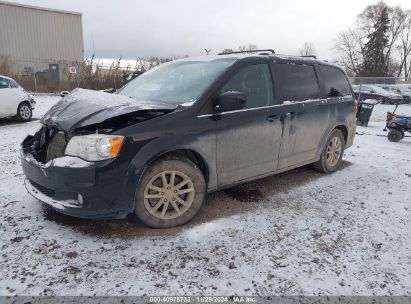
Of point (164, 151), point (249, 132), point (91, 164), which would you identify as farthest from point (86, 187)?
point (249, 132)

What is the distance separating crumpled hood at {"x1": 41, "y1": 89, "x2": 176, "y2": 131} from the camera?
9.60 ft

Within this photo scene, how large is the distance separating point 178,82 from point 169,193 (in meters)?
1.39

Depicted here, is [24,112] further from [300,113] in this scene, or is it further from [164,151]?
[300,113]

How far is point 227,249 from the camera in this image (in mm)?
2912

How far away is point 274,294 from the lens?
2381 millimetres

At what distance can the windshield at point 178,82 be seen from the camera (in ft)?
11.5

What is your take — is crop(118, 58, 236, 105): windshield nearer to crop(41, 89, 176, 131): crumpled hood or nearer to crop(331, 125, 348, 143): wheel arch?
crop(41, 89, 176, 131): crumpled hood

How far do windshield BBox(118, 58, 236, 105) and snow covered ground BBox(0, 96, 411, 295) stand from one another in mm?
1338

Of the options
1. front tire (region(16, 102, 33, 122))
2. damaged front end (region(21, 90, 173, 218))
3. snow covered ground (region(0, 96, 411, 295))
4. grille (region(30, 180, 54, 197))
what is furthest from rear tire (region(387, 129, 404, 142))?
front tire (region(16, 102, 33, 122))

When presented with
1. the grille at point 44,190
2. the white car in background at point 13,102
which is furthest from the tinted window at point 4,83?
the grille at point 44,190

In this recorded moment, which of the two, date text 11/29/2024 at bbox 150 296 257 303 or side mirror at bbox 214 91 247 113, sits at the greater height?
side mirror at bbox 214 91 247 113

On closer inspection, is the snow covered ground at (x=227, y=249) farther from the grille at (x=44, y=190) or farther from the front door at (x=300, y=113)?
the front door at (x=300, y=113)

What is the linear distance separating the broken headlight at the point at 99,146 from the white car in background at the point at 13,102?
25.7 ft

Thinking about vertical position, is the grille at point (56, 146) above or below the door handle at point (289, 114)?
below
